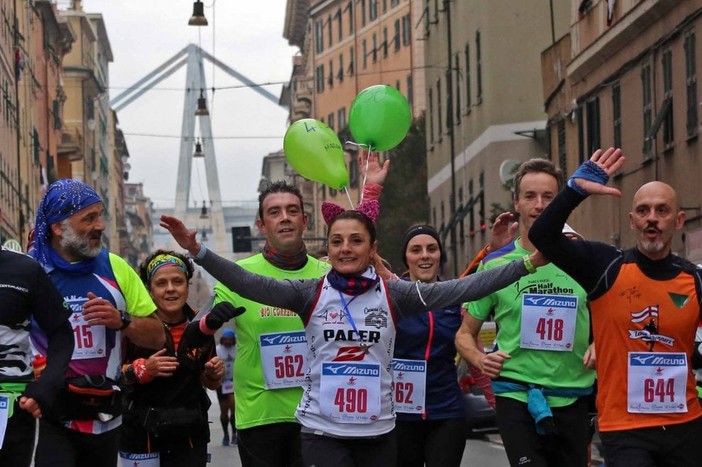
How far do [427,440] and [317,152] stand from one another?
2.14 meters

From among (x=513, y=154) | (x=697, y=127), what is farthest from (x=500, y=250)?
(x=513, y=154)

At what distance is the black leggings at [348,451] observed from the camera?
7918mm

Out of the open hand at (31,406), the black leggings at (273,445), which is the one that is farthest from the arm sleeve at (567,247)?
the open hand at (31,406)

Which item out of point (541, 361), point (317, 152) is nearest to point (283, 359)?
point (541, 361)

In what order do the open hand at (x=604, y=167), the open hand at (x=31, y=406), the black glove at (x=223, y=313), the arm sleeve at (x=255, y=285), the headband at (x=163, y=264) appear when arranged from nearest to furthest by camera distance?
the open hand at (x=31, y=406) → the open hand at (x=604, y=167) → the arm sleeve at (x=255, y=285) → the black glove at (x=223, y=313) → the headband at (x=163, y=264)

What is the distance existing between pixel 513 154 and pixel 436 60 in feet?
37.0

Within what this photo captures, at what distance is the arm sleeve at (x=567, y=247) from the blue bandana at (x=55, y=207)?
2.18 meters

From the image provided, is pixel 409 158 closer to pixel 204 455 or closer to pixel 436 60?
pixel 436 60

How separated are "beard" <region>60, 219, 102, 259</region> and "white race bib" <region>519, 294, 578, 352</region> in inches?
90.0

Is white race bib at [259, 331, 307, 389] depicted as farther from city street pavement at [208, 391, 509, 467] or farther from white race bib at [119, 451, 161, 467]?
city street pavement at [208, 391, 509, 467]

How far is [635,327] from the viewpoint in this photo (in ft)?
26.0

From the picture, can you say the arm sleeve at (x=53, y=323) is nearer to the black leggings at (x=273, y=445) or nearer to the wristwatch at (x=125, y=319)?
the wristwatch at (x=125, y=319)

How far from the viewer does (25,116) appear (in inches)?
2653

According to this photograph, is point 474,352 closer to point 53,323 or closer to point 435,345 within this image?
point 435,345
